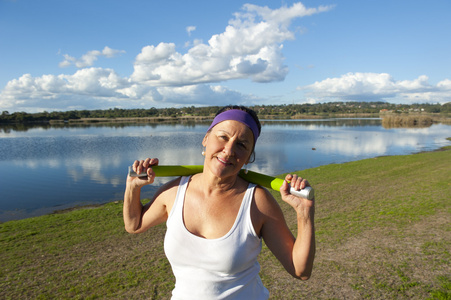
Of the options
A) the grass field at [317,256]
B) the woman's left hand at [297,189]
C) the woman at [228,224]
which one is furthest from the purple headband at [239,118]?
the grass field at [317,256]

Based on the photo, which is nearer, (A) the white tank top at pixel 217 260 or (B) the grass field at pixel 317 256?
(A) the white tank top at pixel 217 260

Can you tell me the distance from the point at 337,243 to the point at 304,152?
26824 mm

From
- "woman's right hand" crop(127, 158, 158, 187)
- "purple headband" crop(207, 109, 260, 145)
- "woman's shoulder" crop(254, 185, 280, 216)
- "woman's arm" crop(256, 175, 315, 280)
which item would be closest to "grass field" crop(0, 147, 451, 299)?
"woman's arm" crop(256, 175, 315, 280)

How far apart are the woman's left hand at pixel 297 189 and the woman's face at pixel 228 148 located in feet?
0.95

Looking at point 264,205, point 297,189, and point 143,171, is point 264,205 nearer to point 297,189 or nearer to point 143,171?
point 297,189

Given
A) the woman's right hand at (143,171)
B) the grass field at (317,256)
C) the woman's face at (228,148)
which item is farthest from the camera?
the grass field at (317,256)

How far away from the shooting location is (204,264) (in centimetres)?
163

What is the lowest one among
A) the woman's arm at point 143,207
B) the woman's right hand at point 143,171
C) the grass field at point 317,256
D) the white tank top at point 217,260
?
the grass field at point 317,256

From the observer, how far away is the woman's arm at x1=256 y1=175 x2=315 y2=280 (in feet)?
5.38

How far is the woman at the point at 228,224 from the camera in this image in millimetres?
1625

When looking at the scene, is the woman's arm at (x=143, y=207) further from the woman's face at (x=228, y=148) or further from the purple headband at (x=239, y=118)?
the purple headband at (x=239, y=118)

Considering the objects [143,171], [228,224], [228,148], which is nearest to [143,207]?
[143,171]

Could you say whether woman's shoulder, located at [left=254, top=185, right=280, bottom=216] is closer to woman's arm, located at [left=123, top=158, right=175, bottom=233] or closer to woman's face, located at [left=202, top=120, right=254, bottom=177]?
woman's face, located at [left=202, top=120, right=254, bottom=177]

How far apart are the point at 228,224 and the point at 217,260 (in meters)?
0.21
